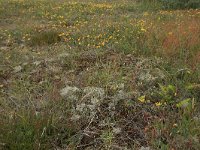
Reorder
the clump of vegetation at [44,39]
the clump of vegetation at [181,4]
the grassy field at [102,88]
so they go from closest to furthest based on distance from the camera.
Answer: the grassy field at [102,88]
the clump of vegetation at [44,39]
the clump of vegetation at [181,4]

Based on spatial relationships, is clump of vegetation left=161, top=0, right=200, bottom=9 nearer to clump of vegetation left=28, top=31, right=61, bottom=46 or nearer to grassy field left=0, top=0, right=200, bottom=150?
grassy field left=0, top=0, right=200, bottom=150

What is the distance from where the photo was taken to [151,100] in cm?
426

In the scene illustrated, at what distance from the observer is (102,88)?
4434 millimetres

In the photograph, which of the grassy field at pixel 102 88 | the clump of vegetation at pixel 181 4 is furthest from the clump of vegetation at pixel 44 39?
the clump of vegetation at pixel 181 4

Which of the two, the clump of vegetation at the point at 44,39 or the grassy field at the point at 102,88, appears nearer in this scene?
the grassy field at the point at 102,88

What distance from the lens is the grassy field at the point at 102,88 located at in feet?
11.5

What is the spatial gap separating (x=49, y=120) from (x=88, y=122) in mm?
531

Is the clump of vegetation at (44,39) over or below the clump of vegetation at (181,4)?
below

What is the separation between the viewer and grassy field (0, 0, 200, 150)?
11.5 ft

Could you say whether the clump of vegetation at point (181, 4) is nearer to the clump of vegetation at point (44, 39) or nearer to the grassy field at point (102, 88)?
the grassy field at point (102, 88)

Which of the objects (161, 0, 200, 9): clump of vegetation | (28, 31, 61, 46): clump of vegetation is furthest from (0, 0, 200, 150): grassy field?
(161, 0, 200, 9): clump of vegetation

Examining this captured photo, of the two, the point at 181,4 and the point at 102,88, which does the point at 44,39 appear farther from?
the point at 181,4

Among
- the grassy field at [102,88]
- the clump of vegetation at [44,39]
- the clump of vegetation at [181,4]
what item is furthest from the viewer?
the clump of vegetation at [181,4]

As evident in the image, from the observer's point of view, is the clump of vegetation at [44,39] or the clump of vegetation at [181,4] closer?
the clump of vegetation at [44,39]
